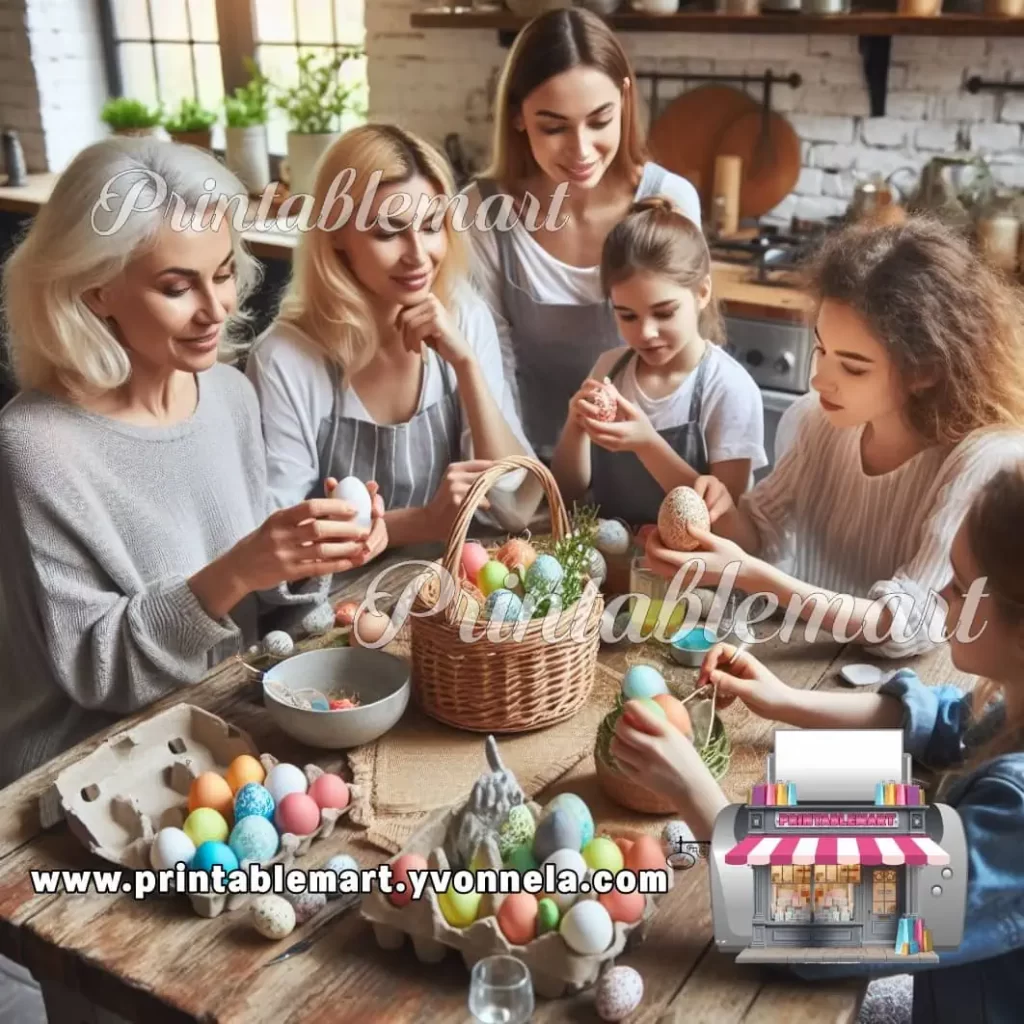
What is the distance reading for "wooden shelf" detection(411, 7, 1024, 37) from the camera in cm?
284

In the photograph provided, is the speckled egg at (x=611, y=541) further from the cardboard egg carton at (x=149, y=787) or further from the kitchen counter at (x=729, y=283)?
the kitchen counter at (x=729, y=283)

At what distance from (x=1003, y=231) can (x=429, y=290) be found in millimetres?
1623

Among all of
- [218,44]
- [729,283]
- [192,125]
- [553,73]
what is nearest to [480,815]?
[553,73]

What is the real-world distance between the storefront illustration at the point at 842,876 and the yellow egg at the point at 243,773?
489mm

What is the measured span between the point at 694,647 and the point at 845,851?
54cm

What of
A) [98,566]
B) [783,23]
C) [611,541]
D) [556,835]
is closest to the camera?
[556,835]

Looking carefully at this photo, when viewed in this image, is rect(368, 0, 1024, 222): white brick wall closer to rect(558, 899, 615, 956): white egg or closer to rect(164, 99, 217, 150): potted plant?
rect(164, 99, 217, 150): potted plant

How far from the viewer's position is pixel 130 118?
4.12 m

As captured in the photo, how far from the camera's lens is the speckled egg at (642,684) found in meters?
1.30

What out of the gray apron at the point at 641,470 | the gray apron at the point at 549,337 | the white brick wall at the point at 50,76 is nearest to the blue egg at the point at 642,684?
the gray apron at the point at 641,470

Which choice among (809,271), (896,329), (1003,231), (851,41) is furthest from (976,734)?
(851,41)

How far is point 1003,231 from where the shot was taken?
2.88m

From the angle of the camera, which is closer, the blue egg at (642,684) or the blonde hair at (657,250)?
the blue egg at (642,684)

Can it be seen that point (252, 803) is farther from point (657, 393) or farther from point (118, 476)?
point (657, 393)
